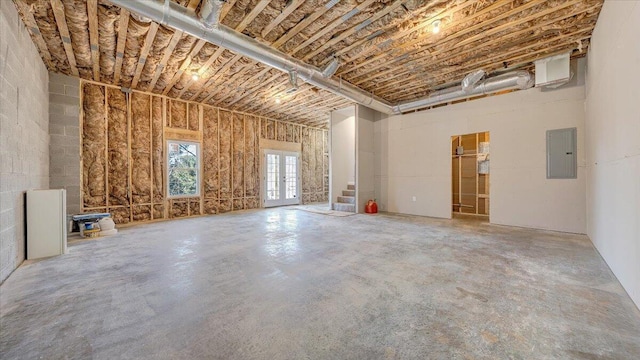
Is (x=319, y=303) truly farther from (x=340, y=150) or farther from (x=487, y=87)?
(x=340, y=150)

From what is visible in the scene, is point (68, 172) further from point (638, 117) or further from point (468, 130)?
point (468, 130)

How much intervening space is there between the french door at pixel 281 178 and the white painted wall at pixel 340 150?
6.37 feet

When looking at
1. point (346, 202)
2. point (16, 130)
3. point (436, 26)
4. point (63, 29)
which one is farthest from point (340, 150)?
point (16, 130)

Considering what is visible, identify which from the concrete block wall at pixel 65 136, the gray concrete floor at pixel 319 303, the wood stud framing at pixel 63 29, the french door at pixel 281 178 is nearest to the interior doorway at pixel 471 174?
the gray concrete floor at pixel 319 303

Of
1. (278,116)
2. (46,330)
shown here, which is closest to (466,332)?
(46,330)

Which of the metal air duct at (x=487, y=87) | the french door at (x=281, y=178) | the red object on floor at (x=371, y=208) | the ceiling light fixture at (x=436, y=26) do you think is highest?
the ceiling light fixture at (x=436, y=26)

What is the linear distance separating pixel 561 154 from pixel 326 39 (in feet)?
16.7

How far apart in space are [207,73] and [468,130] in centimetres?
624

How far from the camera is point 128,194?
238 inches

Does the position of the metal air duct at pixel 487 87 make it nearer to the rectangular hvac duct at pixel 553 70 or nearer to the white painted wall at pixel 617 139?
the rectangular hvac duct at pixel 553 70

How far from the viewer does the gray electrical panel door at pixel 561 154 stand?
15.8 feet

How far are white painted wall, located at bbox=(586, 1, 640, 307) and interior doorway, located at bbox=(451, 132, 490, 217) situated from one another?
129 inches

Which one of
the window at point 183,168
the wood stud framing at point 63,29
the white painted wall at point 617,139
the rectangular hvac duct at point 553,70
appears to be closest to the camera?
the white painted wall at point 617,139

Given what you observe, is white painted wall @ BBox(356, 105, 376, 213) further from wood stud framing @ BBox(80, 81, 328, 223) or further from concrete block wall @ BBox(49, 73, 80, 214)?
concrete block wall @ BBox(49, 73, 80, 214)
